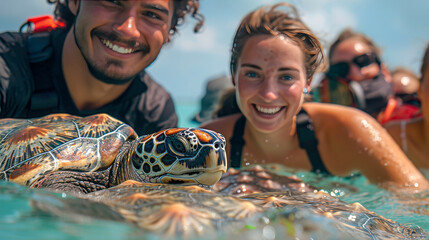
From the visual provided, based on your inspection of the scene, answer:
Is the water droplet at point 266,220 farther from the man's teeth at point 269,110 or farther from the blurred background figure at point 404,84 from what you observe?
the blurred background figure at point 404,84

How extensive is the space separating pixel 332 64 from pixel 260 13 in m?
2.65

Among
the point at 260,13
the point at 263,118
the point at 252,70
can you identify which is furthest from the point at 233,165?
the point at 260,13

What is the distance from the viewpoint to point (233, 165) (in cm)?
361

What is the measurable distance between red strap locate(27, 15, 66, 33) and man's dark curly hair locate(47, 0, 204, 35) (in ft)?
0.36

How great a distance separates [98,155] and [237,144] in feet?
5.46

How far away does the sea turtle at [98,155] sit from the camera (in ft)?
6.22

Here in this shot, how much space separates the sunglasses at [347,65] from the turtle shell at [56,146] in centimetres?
402

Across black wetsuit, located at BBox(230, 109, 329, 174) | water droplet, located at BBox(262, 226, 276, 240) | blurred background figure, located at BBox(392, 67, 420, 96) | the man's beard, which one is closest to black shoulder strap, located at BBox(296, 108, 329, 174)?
black wetsuit, located at BBox(230, 109, 329, 174)

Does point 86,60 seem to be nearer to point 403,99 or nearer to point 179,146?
point 179,146

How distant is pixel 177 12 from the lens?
12.4ft

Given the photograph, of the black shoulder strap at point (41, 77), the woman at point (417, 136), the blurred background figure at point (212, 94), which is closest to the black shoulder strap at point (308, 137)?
the woman at point (417, 136)

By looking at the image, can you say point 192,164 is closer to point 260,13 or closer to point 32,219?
point 32,219

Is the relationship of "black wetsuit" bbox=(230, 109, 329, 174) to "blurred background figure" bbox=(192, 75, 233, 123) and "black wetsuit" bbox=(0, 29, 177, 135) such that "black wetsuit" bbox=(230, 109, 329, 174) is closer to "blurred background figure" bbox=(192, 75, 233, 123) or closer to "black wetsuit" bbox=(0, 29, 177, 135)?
"black wetsuit" bbox=(0, 29, 177, 135)

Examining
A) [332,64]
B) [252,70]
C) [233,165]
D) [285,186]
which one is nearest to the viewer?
[285,186]
